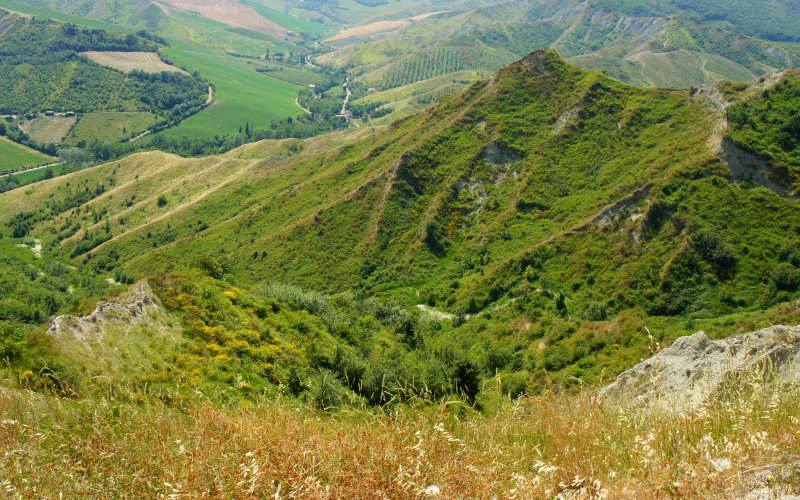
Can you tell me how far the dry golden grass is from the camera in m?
4.45

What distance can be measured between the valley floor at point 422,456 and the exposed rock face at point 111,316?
52.9 feet

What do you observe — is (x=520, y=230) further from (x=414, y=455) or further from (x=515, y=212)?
(x=414, y=455)

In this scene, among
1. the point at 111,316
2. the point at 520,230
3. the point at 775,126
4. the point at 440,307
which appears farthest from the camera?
the point at 520,230

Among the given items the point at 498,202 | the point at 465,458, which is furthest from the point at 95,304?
the point at 498,202

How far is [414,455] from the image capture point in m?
5.11

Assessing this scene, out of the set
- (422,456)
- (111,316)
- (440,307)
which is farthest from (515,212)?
(422,456)

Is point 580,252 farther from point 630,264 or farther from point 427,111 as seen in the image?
point 427,111

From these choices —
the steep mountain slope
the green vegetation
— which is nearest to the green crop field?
the steep mountain slope

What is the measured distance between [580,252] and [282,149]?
472ft

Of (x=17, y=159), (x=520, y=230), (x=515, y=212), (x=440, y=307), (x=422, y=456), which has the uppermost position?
(x=422, y=456)

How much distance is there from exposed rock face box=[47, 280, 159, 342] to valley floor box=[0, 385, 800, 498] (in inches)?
635

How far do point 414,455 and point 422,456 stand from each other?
13.7 inches

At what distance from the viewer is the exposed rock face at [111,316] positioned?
19.3m

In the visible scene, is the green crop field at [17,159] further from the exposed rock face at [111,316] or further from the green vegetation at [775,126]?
the green vegetation at [775,126]
